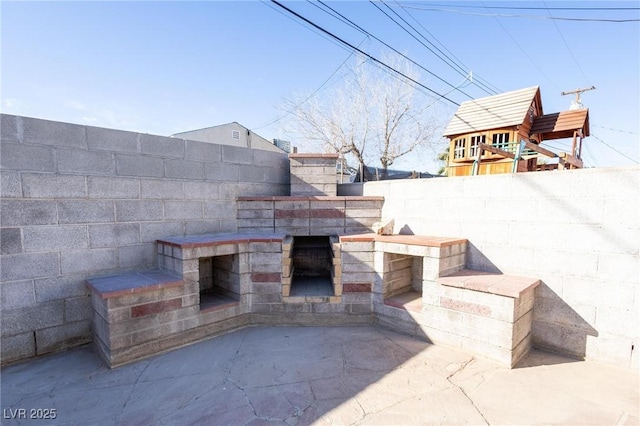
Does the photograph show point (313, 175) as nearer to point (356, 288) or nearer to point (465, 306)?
point (356, 288)

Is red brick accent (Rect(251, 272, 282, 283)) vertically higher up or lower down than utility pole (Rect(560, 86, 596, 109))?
lower down

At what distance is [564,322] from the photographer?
341 centimetres

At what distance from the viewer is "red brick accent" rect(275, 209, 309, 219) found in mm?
5023

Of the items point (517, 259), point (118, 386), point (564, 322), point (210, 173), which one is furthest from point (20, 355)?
point (564, 322)

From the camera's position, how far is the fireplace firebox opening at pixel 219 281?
4285mm

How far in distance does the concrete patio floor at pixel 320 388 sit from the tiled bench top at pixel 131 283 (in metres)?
0.90

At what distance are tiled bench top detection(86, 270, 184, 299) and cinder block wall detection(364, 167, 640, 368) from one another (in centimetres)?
427

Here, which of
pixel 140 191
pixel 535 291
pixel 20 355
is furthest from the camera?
pixel 140 191

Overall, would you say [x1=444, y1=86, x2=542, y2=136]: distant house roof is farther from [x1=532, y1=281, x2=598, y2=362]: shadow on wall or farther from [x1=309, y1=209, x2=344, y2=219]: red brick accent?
[x1=532, y1=281, x2=598, y2=362]: shadow on wall

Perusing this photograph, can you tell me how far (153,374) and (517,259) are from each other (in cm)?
479

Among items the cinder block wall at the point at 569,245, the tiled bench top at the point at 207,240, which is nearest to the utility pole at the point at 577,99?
the cinder block wall at the point at 569,245

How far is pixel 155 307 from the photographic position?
3.47 meters

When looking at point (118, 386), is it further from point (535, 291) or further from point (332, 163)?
point (535, 291)

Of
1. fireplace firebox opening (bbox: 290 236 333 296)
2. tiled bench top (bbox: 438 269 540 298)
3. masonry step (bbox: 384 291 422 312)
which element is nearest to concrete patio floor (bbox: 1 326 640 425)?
masonry step (bbox: 384 291 422 312)
